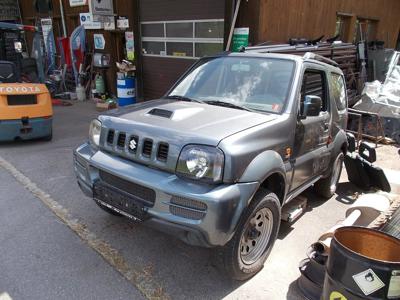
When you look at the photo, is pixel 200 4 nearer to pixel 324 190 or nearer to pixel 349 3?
pixel 349 3

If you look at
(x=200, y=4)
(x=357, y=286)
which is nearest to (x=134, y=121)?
(x=357, y=286)

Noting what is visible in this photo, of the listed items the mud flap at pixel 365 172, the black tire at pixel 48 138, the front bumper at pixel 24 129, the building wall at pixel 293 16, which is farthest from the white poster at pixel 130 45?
the mud flap at pixel 365 172

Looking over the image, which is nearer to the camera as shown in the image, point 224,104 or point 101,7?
point 224,104

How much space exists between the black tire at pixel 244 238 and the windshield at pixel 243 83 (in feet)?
2.91

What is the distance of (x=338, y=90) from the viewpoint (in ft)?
15.1

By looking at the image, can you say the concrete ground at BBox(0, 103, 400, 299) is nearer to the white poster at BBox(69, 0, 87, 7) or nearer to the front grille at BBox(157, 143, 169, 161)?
the front grille at BBox(157, 143, 169, 161)

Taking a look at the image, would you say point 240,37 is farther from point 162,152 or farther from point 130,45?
point 162,152

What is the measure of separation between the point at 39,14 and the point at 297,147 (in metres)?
15.3

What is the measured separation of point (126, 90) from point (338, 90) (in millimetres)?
7119

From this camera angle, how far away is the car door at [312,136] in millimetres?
3506

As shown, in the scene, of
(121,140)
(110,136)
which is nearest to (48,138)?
(110,136)

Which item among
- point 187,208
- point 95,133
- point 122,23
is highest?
point 122,23

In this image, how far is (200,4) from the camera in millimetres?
8562

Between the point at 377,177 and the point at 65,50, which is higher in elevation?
the point at 65,50
